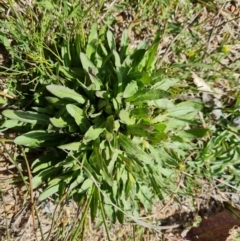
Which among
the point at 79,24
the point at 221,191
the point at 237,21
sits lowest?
the point at 221,191

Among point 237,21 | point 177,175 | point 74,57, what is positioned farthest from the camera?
point 237,21

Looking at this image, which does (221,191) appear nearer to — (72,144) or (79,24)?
(72,144)

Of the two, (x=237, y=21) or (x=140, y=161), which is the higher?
(x=237, y=21)

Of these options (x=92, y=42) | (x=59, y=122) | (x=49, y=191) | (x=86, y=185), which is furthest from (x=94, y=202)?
(x=92, y=42)

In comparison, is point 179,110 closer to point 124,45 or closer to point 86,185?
point 124,45

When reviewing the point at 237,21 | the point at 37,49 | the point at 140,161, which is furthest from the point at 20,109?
the point at 237,21

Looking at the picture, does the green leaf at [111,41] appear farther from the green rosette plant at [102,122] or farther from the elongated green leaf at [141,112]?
the elongated green leaf at [141,112]

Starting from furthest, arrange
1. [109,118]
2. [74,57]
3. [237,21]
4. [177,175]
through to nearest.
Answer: [237,21], [177,175], [74,57], [109,118]
